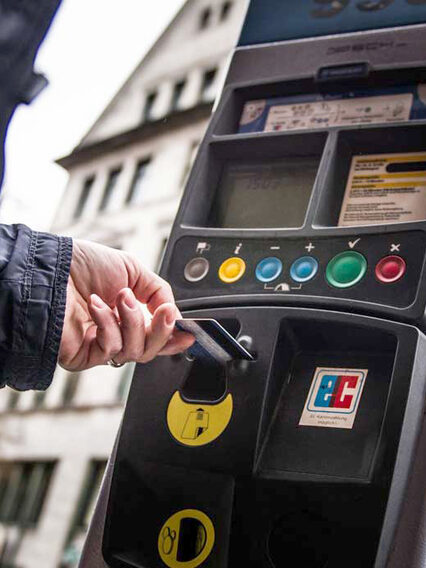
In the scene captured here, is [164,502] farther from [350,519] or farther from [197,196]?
[197,196]

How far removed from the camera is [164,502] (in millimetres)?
1048

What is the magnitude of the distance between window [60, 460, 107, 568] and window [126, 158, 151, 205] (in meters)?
3.03

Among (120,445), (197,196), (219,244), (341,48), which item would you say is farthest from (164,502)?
(341,48)

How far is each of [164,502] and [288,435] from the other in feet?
0.56

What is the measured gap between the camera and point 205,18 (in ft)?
35.9

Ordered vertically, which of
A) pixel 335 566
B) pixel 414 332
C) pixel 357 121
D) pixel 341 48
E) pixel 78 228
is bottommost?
pixel 335 566

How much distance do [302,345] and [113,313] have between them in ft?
0.85

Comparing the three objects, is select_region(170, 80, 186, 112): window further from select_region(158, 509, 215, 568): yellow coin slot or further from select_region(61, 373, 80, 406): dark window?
select_region(158, 509, 215, 568): yellow coin slot

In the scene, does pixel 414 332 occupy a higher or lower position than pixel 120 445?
higher

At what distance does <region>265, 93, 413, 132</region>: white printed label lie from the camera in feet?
3.92

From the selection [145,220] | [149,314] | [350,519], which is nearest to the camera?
[350,519]

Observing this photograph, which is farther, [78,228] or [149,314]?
[78,228]

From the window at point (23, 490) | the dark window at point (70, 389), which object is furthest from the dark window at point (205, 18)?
the window at point (23, 490)

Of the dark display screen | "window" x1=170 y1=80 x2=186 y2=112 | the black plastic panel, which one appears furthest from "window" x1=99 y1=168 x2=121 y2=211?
the black plastic panel
